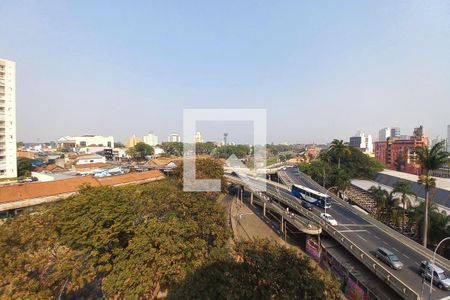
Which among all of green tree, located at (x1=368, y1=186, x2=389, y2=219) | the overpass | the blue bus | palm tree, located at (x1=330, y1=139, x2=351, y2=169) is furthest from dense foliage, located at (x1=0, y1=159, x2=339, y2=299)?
palm tree, located at (x1=330, y1=139, x2=351, y2=169)

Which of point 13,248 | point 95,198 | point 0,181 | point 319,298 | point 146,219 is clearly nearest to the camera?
point 319,298

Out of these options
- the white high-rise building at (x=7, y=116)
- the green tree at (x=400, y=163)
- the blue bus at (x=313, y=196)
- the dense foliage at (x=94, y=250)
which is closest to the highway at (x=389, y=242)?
the blue bus at (x=313, y=196)

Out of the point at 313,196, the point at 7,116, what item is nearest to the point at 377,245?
the point at 313,196

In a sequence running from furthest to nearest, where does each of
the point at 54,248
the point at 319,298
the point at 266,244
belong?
the point at 54,248, the point at 266,244, the point at 319,298

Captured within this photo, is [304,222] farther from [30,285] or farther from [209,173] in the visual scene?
[30,285]

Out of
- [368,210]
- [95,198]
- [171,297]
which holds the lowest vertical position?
[368,210]

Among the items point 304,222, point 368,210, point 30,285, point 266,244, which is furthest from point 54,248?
point 368,210

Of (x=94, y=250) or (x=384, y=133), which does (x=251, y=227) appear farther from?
(x=384, y=133)
